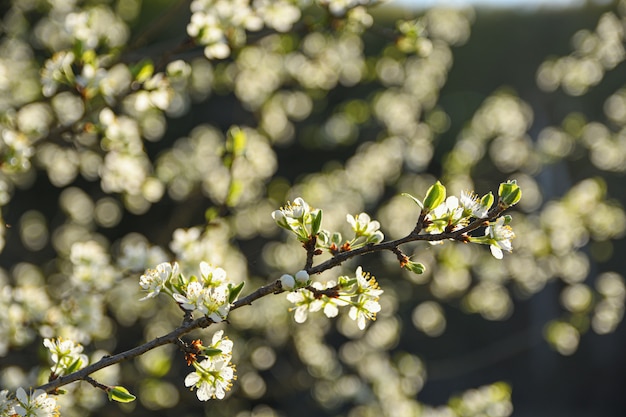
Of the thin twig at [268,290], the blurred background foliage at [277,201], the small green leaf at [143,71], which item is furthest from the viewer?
the blurred background foliage at [277,201]

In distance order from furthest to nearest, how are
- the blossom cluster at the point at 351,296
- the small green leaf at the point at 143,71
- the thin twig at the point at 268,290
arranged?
the small green leaf at the point at 143,71 < the blossom cluster at the point at 351,296 < the thin twig at the point at 268,290

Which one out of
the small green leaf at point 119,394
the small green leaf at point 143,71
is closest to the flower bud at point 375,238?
the small green leaf at point 119,394

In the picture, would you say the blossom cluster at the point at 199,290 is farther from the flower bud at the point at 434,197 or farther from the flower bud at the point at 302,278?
the flower bud at the point at 434,197

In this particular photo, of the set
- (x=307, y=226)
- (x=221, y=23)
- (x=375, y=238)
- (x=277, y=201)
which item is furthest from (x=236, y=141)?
(x=277, y=201)

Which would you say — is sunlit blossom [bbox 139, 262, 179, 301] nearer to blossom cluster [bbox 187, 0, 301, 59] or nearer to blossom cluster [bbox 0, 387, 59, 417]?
blossom cluster [bbox 0, 387, 59, 417]

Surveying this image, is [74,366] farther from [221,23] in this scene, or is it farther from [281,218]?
[221,23]

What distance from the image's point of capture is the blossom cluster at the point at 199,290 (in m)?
1.28

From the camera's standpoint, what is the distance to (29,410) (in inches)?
51.8

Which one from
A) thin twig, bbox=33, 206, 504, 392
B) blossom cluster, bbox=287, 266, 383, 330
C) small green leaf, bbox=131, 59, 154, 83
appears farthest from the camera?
small green leaf, bbox=131, 59, 154, 83

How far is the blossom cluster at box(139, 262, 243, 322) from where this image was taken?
1.28m

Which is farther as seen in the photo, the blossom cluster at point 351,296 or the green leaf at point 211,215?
the green leaf at point 211,215

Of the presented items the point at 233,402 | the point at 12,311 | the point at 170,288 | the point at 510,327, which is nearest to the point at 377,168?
the point at 233,402

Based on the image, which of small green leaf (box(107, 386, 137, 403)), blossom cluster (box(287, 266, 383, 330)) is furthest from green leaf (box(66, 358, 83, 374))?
blossom cluster (box(287, 266, 383, 330))

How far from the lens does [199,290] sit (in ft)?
4.33
